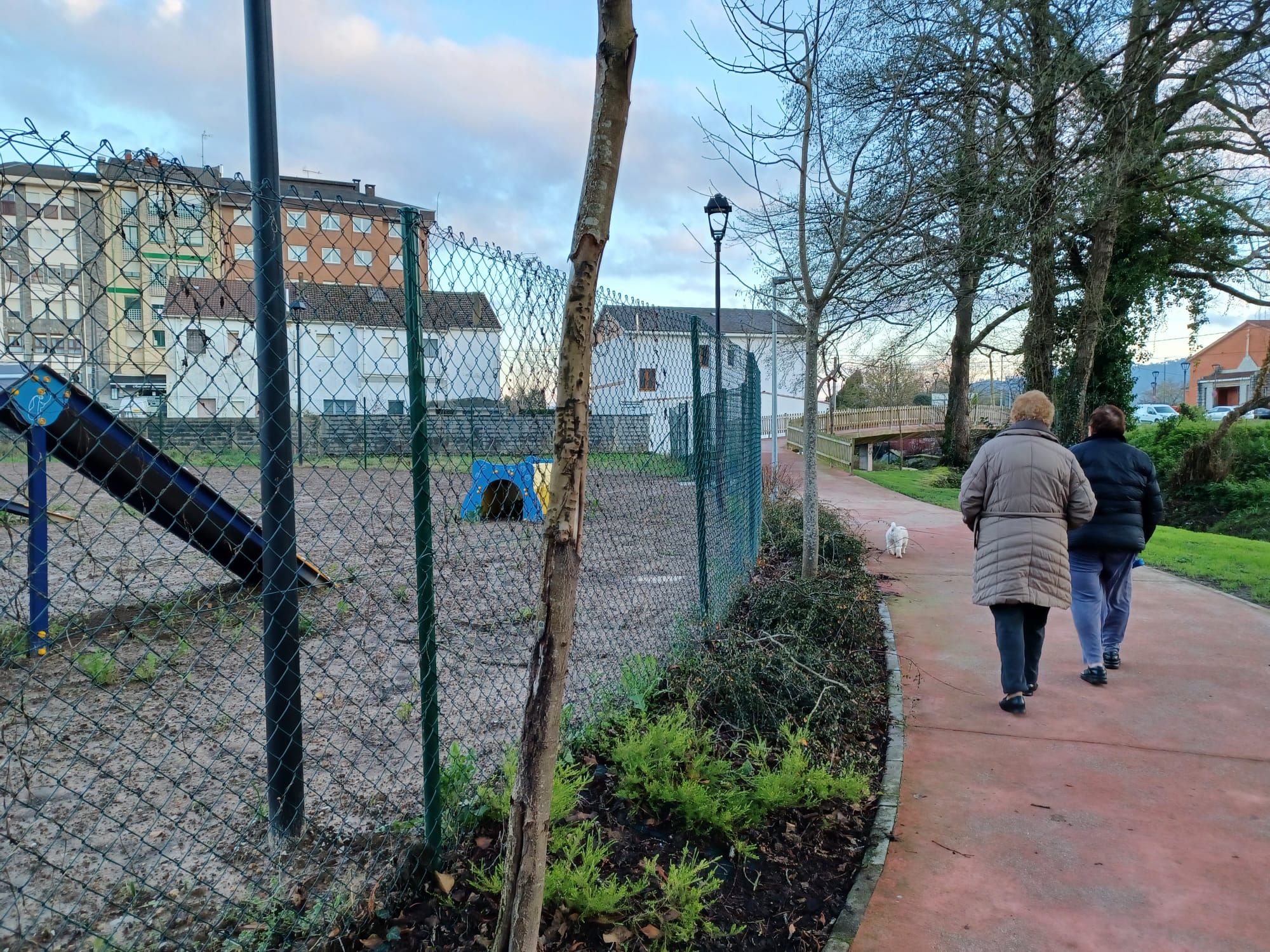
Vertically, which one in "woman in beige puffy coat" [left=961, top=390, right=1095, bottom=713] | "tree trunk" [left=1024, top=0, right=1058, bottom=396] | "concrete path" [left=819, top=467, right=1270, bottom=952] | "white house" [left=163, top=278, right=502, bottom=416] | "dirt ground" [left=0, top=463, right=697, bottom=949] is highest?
"tree trunk" [left=1024, top=0, right=1058, bottom=396]

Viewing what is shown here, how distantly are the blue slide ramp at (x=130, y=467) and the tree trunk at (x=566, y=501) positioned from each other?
2.92 metres

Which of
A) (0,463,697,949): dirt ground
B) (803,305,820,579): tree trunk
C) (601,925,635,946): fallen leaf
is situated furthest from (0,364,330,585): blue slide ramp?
(803,305,820,579): tree trunk

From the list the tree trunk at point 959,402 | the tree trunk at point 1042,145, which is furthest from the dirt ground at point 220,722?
the tree trunk at point 959,402

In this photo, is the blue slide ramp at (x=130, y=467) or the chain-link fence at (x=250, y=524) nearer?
the chain-link fence at (x=250, y=524)

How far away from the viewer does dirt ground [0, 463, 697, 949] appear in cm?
265

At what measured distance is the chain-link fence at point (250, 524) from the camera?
217 centimetres

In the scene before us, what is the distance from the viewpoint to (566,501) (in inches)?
71.2

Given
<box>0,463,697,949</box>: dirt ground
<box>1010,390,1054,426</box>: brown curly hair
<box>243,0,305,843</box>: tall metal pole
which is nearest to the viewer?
<box>243,0,305,843</box>: tall metal pole

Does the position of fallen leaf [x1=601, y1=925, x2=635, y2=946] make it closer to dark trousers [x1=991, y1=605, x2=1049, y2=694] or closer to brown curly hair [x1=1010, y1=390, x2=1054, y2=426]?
dark trousers [x1=991, y1=605, x2=1049, y2=694]

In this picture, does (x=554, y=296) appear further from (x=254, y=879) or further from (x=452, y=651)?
(x=452, y=651)

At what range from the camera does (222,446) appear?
443 centimetres

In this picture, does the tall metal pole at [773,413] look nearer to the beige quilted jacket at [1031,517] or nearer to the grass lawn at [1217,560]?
the grass lawn at [1217,560]

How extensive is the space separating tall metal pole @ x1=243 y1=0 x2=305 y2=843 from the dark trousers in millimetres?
3781

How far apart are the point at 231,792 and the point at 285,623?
102cm
